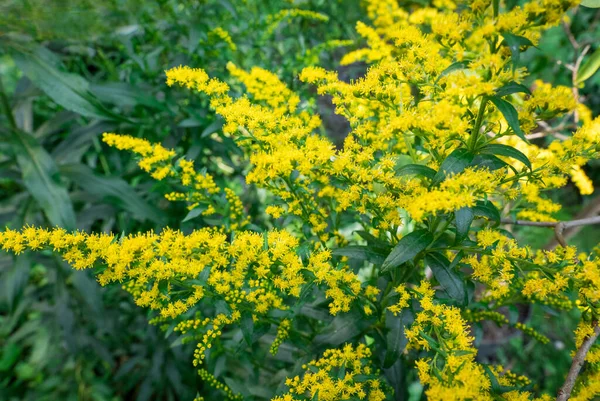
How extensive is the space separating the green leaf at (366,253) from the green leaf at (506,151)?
31 centimetres

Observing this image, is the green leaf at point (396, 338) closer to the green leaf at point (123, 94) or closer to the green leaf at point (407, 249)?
the green leaf at point (407, 249)

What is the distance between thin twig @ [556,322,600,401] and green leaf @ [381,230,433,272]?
1.19 feet

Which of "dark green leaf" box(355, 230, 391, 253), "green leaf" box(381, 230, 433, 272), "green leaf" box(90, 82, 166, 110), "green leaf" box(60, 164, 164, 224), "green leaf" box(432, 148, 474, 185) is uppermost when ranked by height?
"green leaf" box(432, 148, 474, 185)

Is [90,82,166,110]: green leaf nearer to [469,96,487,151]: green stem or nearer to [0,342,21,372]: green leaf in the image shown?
[469,96,487,151]: green stem

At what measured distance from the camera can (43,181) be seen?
1.57 m

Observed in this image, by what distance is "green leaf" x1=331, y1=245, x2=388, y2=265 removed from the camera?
3.26ft

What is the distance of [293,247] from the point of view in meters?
0.98

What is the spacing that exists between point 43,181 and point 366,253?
4.09 ft

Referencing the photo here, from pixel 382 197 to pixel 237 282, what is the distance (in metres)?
0.36

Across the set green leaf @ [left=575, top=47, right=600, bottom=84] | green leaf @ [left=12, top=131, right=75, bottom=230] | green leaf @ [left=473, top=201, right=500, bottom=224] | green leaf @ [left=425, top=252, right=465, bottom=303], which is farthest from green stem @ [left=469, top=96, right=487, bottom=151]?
green leaf @ [left=12, top=131, right=75, bottom=230]

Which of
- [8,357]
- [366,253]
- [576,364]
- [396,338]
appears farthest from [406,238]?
[8,357]

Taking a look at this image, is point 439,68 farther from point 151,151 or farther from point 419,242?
point 151,151

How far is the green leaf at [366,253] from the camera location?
0.99 m

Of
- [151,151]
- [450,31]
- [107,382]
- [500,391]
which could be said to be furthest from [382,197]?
[107,382]
